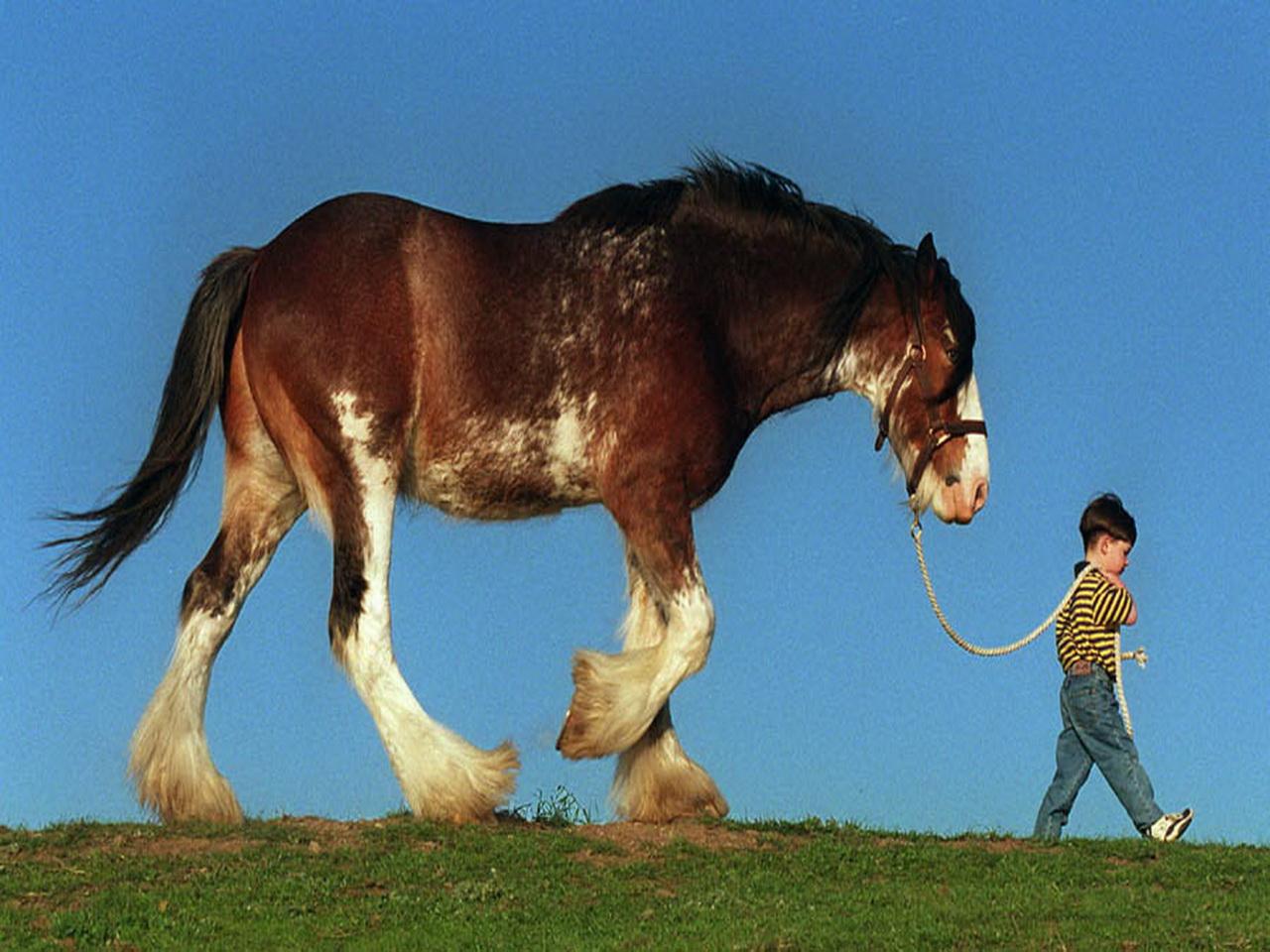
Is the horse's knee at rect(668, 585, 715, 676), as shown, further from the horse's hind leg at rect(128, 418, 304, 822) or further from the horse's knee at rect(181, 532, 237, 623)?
the horse's knee at rect(181, 532, 237, 623)

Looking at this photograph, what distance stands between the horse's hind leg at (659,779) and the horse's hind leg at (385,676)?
883 mm

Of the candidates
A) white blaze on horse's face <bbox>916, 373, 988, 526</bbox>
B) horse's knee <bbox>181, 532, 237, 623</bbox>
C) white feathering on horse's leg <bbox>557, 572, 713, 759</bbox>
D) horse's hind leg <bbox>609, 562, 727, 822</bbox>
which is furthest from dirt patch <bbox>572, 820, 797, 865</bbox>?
horse's knee <bbox>181, 532, 237, 623</bbox>

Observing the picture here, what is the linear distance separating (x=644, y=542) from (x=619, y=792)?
1.61 meters

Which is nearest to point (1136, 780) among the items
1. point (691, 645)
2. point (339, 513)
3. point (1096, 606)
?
point (1096, 606)

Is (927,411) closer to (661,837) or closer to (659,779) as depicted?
(659,779)

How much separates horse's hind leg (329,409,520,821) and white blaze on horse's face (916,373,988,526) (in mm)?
3162

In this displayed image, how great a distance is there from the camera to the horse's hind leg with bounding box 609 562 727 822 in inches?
444

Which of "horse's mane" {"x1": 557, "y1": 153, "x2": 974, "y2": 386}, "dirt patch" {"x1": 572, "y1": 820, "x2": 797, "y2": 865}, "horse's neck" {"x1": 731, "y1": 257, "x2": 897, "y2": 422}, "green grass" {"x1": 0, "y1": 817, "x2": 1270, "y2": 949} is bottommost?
"green grass" {"x1": 0, "y1": 817, "x2": 1270, "y2": 949}

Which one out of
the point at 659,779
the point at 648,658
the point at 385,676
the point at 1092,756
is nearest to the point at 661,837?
the point at 659,779

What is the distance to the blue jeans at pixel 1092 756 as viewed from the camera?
11.5m

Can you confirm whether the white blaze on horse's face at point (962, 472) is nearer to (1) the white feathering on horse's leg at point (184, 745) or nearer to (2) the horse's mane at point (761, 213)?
(2) the horse's mane at point (761, 213)

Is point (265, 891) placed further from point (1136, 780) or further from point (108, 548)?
point (1136, 780)

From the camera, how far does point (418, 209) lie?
11500 millimetres

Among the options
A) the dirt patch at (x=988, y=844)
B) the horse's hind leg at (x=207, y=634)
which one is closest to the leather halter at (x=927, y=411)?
the dirt patch at (x=988, y=844)
